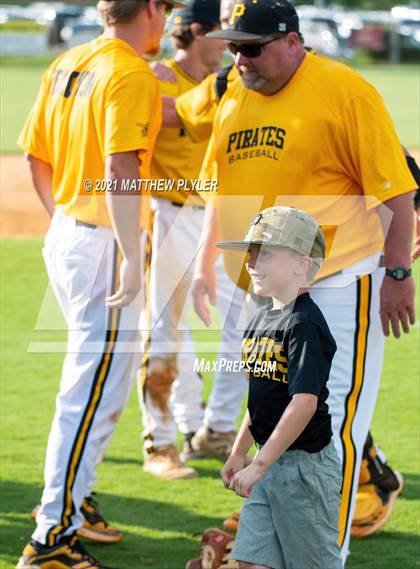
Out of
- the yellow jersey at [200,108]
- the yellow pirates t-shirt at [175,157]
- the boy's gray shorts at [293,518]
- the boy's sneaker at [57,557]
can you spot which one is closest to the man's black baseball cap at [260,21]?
the yellow jersey at [200,108]

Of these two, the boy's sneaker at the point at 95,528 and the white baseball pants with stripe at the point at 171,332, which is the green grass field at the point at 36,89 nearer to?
the white baseball pants with stripe at the point at 171,332

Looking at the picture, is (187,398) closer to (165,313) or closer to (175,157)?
(165,313)

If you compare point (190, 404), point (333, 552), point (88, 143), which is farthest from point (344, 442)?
point (190, 404)

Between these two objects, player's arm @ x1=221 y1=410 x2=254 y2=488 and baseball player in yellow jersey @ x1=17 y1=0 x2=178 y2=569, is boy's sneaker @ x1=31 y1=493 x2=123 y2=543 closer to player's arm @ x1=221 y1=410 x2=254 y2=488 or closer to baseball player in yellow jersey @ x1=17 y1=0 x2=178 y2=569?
baseball player in yellow jersey @ x1=17 y1=0 x2=178 y2=569

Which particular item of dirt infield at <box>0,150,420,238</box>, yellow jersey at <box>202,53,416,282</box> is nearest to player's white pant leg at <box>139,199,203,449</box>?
yellow jersey at <box>202,53,416,282</box>

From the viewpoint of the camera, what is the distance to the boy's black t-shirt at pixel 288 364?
3.52m

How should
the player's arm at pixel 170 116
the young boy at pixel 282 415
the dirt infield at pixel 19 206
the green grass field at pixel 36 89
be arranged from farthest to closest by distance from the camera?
the green grass field at pixel 36 89, the dirt infield at pixel 19 206, the player's arm at pixel 170 116, the young boy at pixel 282 415

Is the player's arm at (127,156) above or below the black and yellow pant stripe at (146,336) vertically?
above

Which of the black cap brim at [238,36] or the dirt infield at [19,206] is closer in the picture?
the black cap brim at [238,36]

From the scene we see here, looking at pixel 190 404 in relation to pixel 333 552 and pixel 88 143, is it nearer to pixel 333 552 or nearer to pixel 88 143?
pixel 88 143

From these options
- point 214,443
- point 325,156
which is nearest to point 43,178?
point 325,156

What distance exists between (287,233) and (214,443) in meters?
2.95

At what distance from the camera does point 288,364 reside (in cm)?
356

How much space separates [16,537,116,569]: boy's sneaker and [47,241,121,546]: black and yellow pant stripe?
A: 8cm
